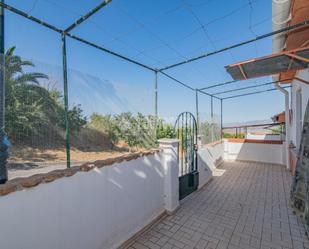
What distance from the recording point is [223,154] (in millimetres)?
7520

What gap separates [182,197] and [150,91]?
2213mm

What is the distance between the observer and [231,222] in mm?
2701

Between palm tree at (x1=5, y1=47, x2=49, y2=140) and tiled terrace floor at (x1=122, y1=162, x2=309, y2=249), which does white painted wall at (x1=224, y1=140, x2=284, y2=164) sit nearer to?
tiled terrace floor at (x1=122, y1=162, x2=309, y2=249)

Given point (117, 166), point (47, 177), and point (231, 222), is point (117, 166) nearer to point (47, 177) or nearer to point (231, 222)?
point (47, 177)

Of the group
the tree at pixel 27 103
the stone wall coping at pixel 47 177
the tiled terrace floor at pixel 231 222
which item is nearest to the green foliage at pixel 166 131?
the tiled terrace floor at pixel 231 222

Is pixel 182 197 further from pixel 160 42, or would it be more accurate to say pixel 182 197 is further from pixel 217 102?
pixel 217 102

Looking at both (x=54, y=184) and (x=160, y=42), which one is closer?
(x=54, y=184)

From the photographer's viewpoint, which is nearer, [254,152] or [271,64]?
[271,64]

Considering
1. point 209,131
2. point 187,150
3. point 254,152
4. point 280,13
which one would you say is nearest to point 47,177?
point 187,150

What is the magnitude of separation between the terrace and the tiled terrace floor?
2 centimetres

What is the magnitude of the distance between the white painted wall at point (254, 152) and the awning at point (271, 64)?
176 inches

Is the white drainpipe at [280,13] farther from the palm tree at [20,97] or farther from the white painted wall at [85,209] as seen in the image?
the palm tree at [20,97]

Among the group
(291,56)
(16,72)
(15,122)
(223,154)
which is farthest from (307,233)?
(223,154)

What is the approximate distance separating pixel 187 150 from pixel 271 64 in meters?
2.29
